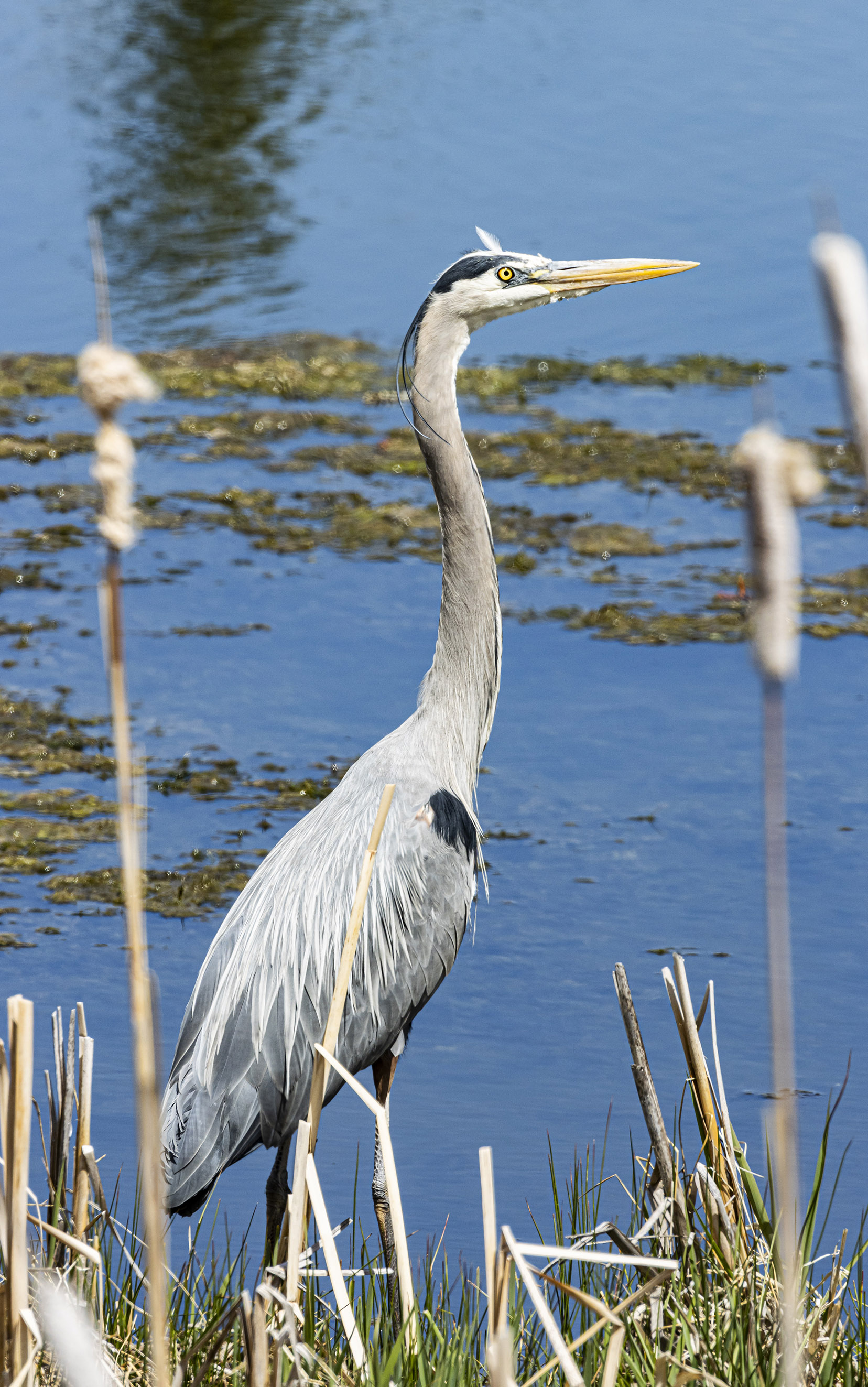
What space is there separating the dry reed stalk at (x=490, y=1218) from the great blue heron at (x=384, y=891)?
4.61 feet

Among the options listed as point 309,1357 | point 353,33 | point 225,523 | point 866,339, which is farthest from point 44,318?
point 866,339

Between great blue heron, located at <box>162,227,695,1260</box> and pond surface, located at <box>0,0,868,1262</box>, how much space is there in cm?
66

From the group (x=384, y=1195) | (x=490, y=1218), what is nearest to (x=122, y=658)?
(x=490, y=1218)

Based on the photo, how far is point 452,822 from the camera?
365 cm

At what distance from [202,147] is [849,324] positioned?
12.9 m

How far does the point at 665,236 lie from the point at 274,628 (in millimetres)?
5034

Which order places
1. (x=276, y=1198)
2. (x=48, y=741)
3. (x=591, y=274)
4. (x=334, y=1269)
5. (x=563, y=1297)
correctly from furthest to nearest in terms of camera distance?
(x=48, y=741)
(x=591, y=274)
(x=276, y=1198)
(x=563, y=1297)
(x=334, y=1269)

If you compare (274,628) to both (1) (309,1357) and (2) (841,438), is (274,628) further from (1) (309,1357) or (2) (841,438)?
(1) (309,1357)

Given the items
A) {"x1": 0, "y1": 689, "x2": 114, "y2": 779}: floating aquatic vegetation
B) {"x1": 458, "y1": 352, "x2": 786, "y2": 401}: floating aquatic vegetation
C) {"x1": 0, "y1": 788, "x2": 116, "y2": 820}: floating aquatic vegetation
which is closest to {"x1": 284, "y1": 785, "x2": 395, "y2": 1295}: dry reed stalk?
{"x1": 0, "y1": 788, "x2": 116, "y2": 820}: floating aquatic vegetation

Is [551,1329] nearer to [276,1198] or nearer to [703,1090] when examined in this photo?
[703,1090]

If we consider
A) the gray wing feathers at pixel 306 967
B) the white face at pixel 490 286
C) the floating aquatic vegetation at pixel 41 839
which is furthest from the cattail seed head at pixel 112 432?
the floating aquatic vegetation at pixel 41 839

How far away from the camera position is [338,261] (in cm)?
1088

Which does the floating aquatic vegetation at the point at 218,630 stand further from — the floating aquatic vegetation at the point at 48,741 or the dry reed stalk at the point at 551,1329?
the dry reed stalk at the point at 551,1329

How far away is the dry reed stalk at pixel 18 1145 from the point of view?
5.12 feet
